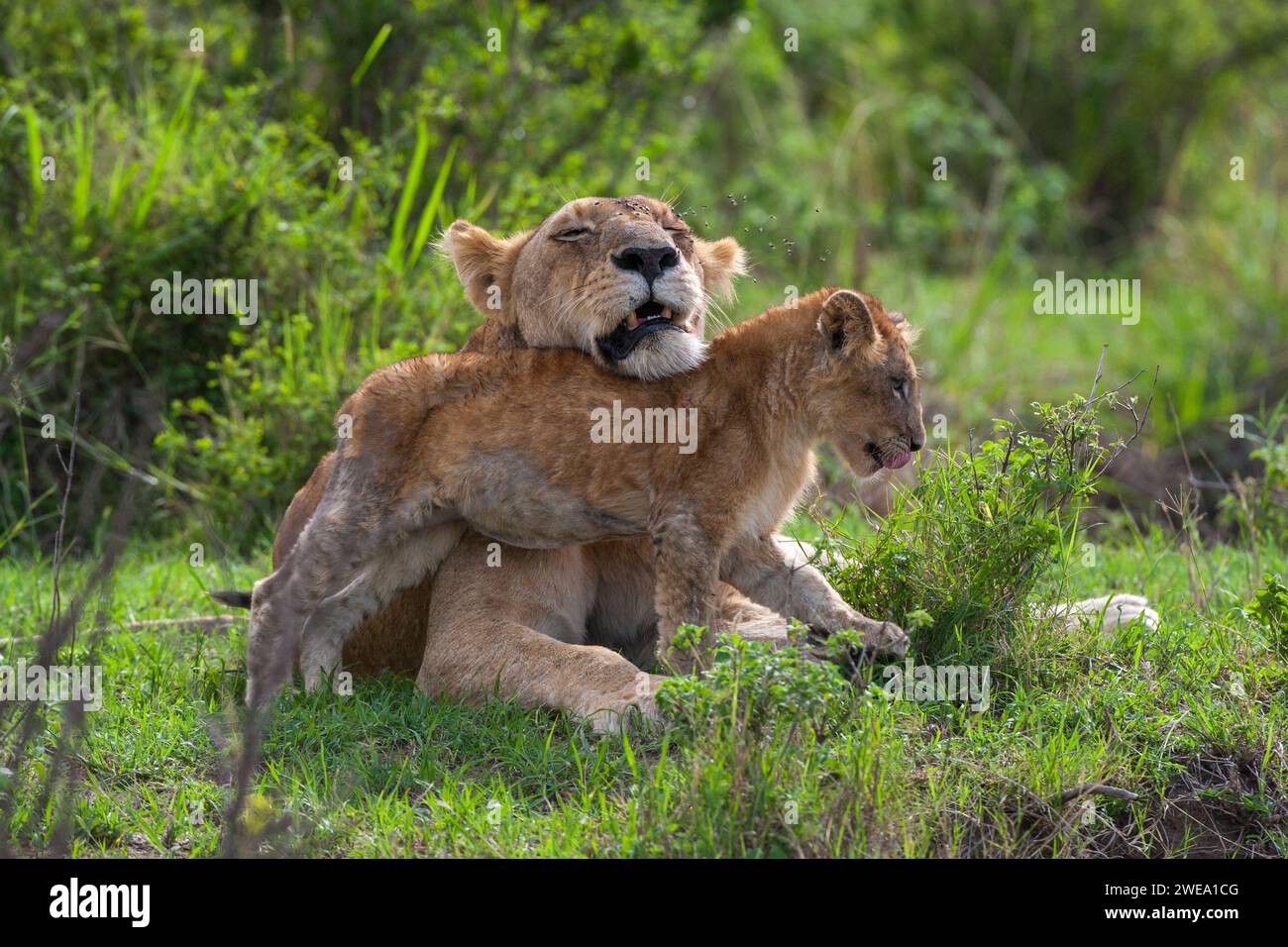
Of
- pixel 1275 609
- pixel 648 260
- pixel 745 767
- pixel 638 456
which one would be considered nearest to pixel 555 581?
pixel 638 456

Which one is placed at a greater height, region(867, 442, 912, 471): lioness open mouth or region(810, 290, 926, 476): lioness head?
region(810, 290, 926, 476): lioness head

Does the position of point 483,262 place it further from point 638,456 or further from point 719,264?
point 638,456

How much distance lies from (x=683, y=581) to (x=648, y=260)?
1.08 metres

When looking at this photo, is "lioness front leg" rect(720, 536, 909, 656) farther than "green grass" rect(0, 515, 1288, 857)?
Yes

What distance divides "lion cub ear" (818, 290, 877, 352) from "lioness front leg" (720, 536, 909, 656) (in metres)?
0.73

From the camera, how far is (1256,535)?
7703 mm

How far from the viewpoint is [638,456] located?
5.31m

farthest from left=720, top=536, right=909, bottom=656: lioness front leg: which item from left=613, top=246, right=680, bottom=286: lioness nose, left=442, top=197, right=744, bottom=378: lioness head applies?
left=613, top=246, right=680, bottom=286: lioness nose

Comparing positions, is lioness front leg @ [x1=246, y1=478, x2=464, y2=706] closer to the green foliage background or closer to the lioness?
the lioness

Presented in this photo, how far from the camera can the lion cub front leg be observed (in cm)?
515

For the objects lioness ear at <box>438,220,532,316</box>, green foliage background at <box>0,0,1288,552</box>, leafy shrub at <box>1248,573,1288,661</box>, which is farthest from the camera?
green foliage background at <box>0,0,1288,552</box>

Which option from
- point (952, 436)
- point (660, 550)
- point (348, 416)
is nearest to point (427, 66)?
point (952, 436)

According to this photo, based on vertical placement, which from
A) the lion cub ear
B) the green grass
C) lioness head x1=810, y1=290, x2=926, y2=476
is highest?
the lion cub ear

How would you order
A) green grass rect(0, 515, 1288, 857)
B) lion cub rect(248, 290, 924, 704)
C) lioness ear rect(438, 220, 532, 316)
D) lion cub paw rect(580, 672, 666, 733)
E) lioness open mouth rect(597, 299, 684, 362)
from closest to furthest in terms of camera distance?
green grass rect(0, 515, 1288, 857) → lion cub paw rect(580, 672, 666, 733) → lion cub rect(248, 290, 924, 704) → lioness open mouth rect(597, 299, 684, 362) → lioness ear rect(438, 220, 532, 316)
